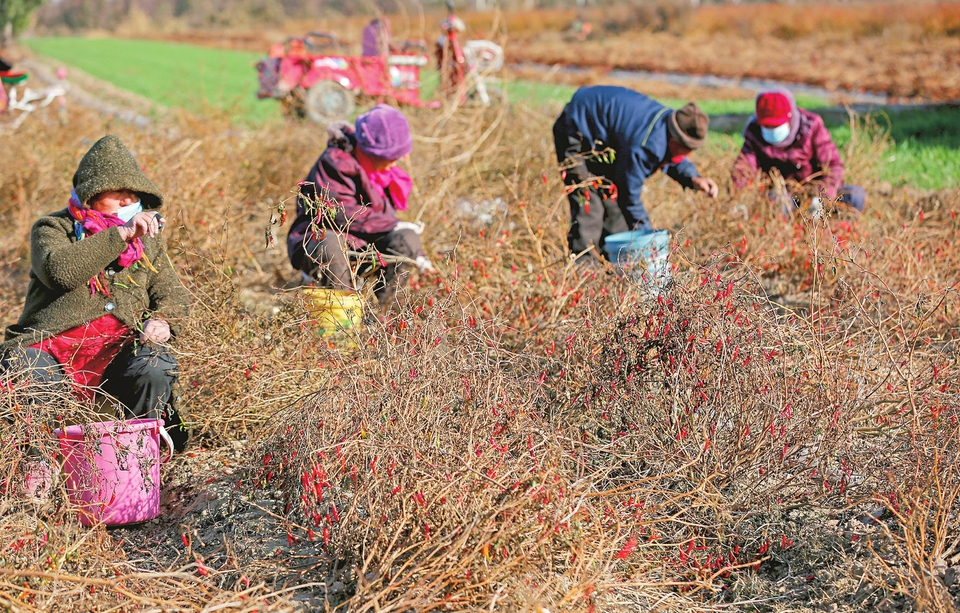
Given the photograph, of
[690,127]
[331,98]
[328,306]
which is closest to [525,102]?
[690,127]

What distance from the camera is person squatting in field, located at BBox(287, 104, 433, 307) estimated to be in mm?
3783

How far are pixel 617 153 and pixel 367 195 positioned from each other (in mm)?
1266

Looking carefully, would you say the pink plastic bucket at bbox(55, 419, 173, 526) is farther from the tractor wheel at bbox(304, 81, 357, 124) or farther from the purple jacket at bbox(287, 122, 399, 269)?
the tractor wheel at bbox(304, 81, 357, 124)

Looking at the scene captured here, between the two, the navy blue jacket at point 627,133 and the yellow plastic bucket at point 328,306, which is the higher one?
the navy blue jacket at point 627,133

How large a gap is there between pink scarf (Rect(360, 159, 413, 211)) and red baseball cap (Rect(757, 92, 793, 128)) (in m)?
2.25

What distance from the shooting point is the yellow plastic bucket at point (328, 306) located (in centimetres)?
315

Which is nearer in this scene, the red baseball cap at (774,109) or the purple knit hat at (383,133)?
the purple knit hat at (383,133)

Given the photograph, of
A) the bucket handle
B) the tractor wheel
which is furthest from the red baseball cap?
the tractor wheel

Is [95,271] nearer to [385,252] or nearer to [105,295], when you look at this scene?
[105,295]

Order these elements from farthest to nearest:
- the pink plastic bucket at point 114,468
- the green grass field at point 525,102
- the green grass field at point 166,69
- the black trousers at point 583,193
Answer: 1. the green grass field at point 166,69
2. the green grass field at point 525,102
3. the black trousers at point 583,193
4. the pink plastic bucket at point 114,468

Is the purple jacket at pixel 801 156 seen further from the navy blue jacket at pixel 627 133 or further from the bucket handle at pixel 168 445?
the bucket handle at pixel 168 445

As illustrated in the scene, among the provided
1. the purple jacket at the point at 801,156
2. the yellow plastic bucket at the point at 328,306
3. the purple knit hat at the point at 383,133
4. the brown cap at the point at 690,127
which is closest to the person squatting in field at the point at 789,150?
the purple jacket at the point at 801,156

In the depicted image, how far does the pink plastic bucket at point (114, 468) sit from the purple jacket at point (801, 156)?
142 inches

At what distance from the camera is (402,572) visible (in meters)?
2.15
